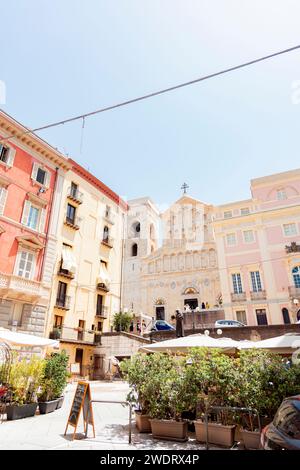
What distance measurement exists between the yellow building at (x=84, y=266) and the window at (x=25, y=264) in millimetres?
2159

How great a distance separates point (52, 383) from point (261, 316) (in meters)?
22.3

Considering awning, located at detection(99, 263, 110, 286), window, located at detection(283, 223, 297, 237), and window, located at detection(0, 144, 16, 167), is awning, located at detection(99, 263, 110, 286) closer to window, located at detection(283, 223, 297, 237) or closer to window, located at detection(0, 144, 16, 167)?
window, located at detection(0, 144, 16, 167)

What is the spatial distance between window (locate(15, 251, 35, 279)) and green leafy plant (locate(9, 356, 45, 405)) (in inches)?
428

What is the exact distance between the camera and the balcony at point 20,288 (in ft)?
55.8

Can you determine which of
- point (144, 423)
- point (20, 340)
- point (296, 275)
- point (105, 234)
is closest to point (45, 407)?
point (20, 340)

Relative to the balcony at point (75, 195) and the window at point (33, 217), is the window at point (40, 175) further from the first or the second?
the balcony at point (75, 195)

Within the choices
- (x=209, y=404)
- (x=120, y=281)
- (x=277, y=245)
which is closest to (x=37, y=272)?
(x=120, y=281)

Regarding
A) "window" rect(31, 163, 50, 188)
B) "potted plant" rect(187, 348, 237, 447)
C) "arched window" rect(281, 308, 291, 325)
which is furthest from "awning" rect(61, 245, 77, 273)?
"arched window" rect(281, 308, 291, 325)

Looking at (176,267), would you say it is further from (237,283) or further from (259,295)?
(259,295)

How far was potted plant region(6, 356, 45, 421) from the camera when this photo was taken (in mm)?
7889
